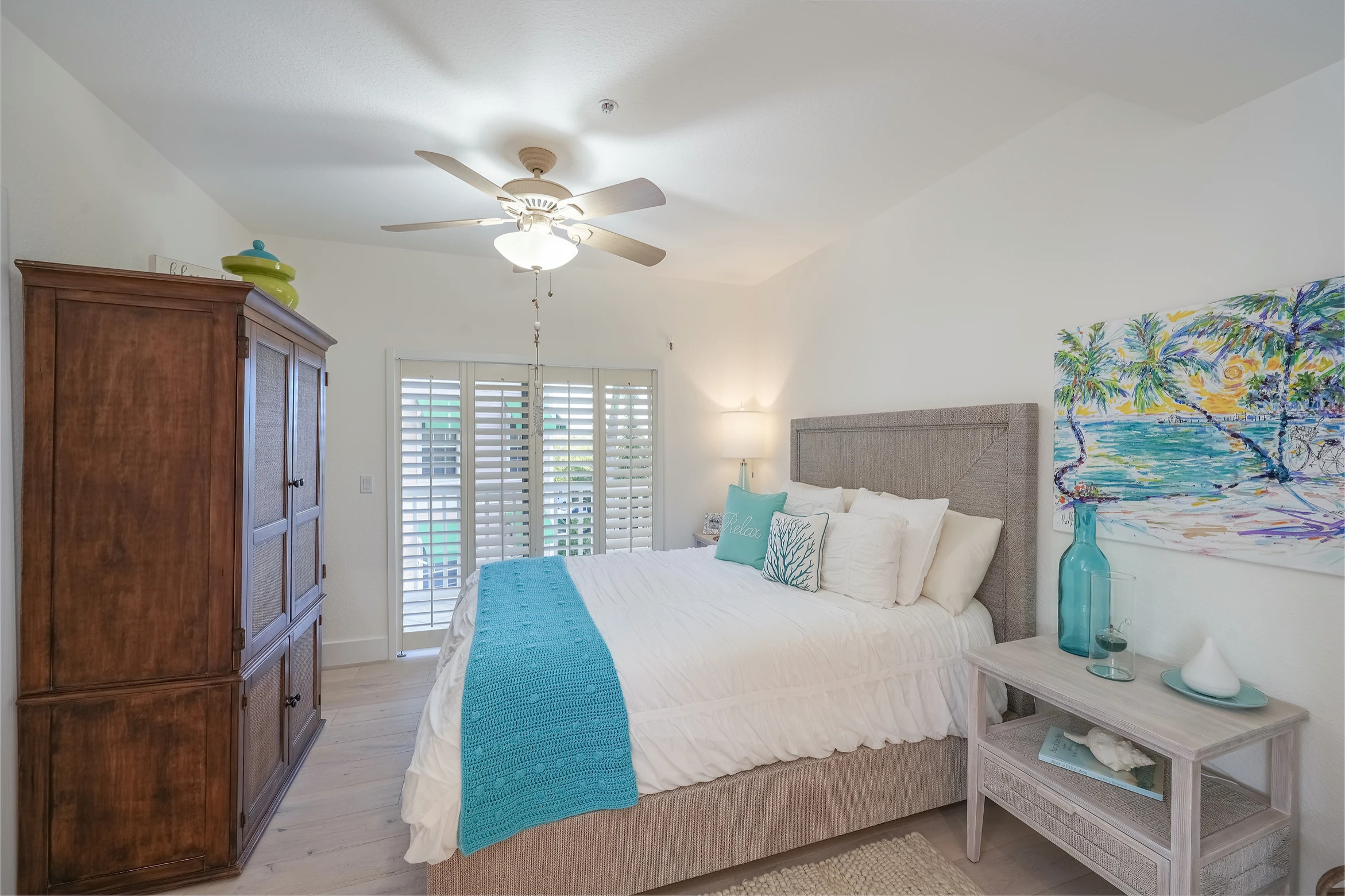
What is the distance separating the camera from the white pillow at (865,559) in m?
2.18

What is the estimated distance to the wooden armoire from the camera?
1600mm

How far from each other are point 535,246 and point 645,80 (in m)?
0.70

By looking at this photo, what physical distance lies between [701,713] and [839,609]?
70 centimetres

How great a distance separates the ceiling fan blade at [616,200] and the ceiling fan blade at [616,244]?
0.46 ft

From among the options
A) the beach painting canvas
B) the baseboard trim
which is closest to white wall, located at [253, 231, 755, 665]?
the baseboard trim

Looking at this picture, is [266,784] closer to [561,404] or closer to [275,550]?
[275,550]

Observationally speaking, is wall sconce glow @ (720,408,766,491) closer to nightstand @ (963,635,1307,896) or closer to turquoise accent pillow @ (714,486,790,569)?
turquoise accent pillow @ (714,486,790,569)

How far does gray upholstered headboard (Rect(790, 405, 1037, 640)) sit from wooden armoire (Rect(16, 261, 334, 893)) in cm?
274

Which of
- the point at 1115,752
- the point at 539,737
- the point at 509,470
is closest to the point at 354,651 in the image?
the point at 509,470

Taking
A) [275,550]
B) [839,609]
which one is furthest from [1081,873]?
[275,550]

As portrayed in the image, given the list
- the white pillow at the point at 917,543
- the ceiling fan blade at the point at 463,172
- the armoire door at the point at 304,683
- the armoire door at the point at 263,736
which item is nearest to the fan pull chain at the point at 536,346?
the ceiling fan blade at the point at 463,172

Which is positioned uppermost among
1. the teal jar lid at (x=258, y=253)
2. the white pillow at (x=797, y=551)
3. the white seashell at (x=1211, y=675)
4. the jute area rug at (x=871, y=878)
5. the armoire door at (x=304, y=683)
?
the teal jar lid at (x=258, y=253)

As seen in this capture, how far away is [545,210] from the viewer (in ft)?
7.22

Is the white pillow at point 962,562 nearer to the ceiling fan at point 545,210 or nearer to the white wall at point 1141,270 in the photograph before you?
the white wall at point 1141,270
